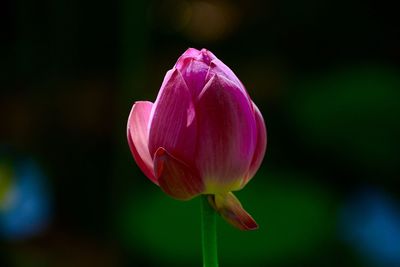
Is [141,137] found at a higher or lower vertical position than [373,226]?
higher

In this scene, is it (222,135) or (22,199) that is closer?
(222,135)

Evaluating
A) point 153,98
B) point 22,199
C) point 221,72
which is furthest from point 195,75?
point 153,98

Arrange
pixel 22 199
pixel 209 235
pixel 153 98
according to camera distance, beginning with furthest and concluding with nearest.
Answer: pixel 153 98 → pixel 22 199 → pixel 209 235

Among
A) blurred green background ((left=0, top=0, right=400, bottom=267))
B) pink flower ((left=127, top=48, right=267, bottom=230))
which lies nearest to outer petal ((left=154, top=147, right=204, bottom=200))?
pink flower ((left=127, top=48, right=267, bottom=230))

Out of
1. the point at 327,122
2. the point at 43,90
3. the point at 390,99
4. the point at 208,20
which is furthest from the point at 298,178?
the point at 43,90

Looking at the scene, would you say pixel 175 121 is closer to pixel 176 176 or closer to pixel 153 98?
pixel 176 176

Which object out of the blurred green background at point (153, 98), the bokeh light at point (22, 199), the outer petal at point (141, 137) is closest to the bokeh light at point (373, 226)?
the blurred green background at point (153, 98)

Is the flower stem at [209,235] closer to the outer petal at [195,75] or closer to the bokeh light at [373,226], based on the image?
the outer petal at [195,75]
